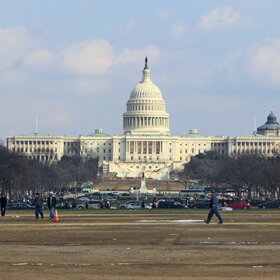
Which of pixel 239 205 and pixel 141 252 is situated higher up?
pixel 239 205

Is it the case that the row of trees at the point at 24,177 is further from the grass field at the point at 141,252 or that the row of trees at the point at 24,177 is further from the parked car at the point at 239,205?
the grass field at the point at 141,252

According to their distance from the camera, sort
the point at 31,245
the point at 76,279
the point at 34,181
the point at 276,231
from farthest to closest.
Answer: the point at 34,181
the point at 276,231
the point at 31,245
the point at 76,279

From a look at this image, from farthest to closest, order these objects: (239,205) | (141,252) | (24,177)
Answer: (24,177) < (239,205) < (141,252)

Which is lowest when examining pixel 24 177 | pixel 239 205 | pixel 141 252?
pixel 141 252

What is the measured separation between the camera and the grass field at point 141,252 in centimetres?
2475

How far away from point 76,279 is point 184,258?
5.67 meters

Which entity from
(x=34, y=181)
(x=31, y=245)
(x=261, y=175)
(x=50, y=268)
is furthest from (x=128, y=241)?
(x=34, y=181)

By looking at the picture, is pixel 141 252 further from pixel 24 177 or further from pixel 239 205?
pixel 24 177

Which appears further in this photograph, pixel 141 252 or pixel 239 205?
pixel 239 205

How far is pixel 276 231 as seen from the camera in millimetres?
40125

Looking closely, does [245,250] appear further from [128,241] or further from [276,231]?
[276,231]

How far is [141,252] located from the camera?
30250 millimetres

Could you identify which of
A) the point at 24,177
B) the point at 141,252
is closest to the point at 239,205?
the point at 24,177

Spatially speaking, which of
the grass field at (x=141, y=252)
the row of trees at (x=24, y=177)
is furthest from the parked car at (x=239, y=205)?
the grass field at (x=141, y=252)
